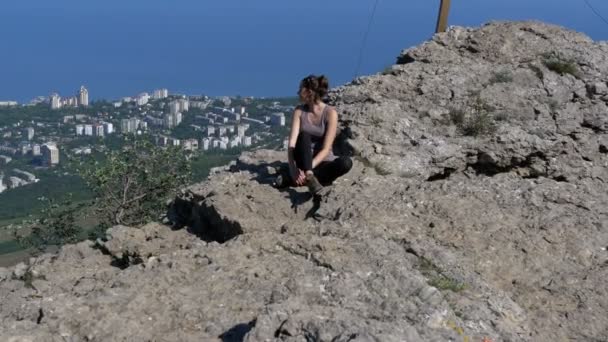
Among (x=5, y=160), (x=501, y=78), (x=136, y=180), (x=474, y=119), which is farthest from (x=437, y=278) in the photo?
(x=5, y=160)

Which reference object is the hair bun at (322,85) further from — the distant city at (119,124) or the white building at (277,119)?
the white building at (277,119)

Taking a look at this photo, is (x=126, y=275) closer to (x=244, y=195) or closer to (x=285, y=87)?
(x=244, y=195)

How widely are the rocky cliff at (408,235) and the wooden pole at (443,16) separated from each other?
0.58 metres

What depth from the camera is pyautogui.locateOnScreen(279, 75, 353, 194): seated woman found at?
9516 mm

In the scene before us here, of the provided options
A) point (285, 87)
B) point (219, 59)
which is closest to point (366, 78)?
point (285, 87)

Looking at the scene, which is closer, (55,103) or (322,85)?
(322,85)

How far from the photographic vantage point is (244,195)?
9.44 meters

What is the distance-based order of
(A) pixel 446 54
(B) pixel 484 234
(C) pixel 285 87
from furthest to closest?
(C) pixel 285 87, (A) pixel 446 54, (B) pixel 484 234

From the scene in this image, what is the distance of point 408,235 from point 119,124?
52694 mm

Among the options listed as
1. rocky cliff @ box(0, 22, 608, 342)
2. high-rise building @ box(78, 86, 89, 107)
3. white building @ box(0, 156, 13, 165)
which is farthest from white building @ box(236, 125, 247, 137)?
rocky cliff @ box(0, 22, 608, 342)

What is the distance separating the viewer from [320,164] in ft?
31.6

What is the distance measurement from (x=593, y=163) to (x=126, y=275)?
21.7 ft

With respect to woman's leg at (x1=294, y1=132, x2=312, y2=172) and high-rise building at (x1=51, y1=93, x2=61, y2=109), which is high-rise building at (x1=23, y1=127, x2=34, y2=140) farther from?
woman's leg at (x1=294, y1=132, x2=312, y2=172)

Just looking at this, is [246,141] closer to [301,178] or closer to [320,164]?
[320,164]
